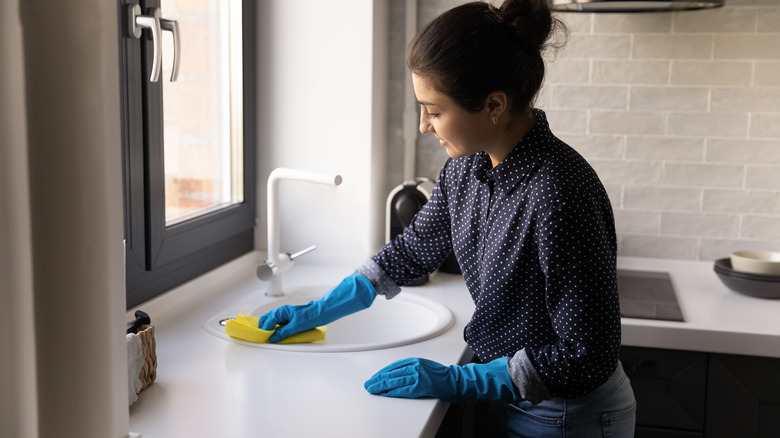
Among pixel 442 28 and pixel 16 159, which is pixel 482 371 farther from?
pixel 16 159

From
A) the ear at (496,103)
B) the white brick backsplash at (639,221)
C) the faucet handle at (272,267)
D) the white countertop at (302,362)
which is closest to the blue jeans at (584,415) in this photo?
the white countertop at (302,362)

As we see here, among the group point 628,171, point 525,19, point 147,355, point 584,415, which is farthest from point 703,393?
point 147,355

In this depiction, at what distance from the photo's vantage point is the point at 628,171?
2555mm

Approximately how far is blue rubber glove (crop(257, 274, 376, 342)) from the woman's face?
0.46 m

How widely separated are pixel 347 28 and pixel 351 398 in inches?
49.7

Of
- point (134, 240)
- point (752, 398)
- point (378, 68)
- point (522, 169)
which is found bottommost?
point (752, 398)

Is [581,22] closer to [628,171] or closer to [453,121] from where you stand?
[628,171]

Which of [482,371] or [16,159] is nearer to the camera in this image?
[16,159]

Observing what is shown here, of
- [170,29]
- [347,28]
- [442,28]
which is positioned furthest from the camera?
[347,28]

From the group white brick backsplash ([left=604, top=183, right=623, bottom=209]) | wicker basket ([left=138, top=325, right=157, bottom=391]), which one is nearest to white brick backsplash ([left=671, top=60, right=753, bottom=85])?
white brick backsplash ([left=604, top=183, right=623, bottom=209])

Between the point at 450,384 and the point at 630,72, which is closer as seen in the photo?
the point at 450,384

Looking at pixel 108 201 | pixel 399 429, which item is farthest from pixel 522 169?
pixel 108 201

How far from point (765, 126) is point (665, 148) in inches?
11.3

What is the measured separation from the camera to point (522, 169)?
1.43 meters
